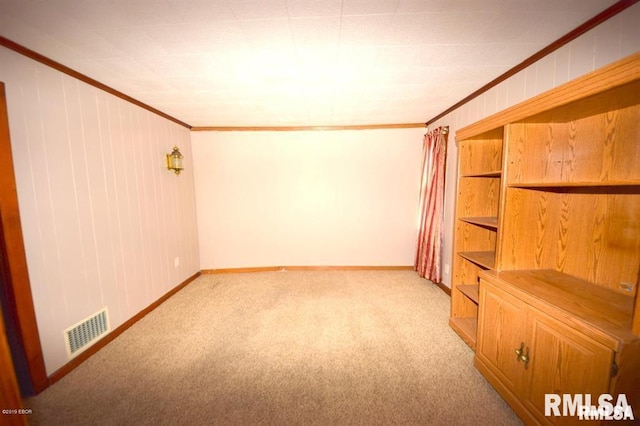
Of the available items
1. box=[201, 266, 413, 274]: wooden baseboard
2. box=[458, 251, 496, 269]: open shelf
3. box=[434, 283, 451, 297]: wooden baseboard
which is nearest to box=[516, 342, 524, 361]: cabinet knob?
box=[458, 251, 496, 269]: open shelf

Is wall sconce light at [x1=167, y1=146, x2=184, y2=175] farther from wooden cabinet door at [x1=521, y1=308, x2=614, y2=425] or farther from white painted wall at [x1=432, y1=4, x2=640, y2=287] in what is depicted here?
wooden cabinet door at [x1=521, y1=308, x2=614, y2=425]

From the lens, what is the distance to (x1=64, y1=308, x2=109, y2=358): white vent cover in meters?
1.84

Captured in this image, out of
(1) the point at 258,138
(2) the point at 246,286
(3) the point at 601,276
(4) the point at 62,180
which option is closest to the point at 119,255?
(4) the point at 62,180

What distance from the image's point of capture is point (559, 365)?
1.19 meters

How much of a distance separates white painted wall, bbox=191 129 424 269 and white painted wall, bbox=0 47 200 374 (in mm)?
867

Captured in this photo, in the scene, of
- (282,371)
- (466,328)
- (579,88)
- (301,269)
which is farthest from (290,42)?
(301,269)

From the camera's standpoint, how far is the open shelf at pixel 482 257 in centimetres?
181

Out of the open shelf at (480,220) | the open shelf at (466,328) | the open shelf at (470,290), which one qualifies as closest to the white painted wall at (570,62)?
the open shelf at (480,220)

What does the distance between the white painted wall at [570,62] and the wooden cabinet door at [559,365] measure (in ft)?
5.17

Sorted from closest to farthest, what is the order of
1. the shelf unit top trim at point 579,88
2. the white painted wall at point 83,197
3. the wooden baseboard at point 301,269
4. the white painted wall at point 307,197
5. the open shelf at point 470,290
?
the shelf unit top trim at point 579,88 → the white painted wall at point 83,197 → the open shelf at point 470,290 → the white painted wall at point 307,197 → the wooden baseboard at point 301,269

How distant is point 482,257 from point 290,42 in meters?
2.28

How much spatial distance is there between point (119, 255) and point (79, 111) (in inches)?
52.6

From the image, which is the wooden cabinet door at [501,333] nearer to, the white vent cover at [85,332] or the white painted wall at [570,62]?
the white painted wall at [570,62]

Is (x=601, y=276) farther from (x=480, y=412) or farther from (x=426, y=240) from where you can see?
(x=426, y=240)
